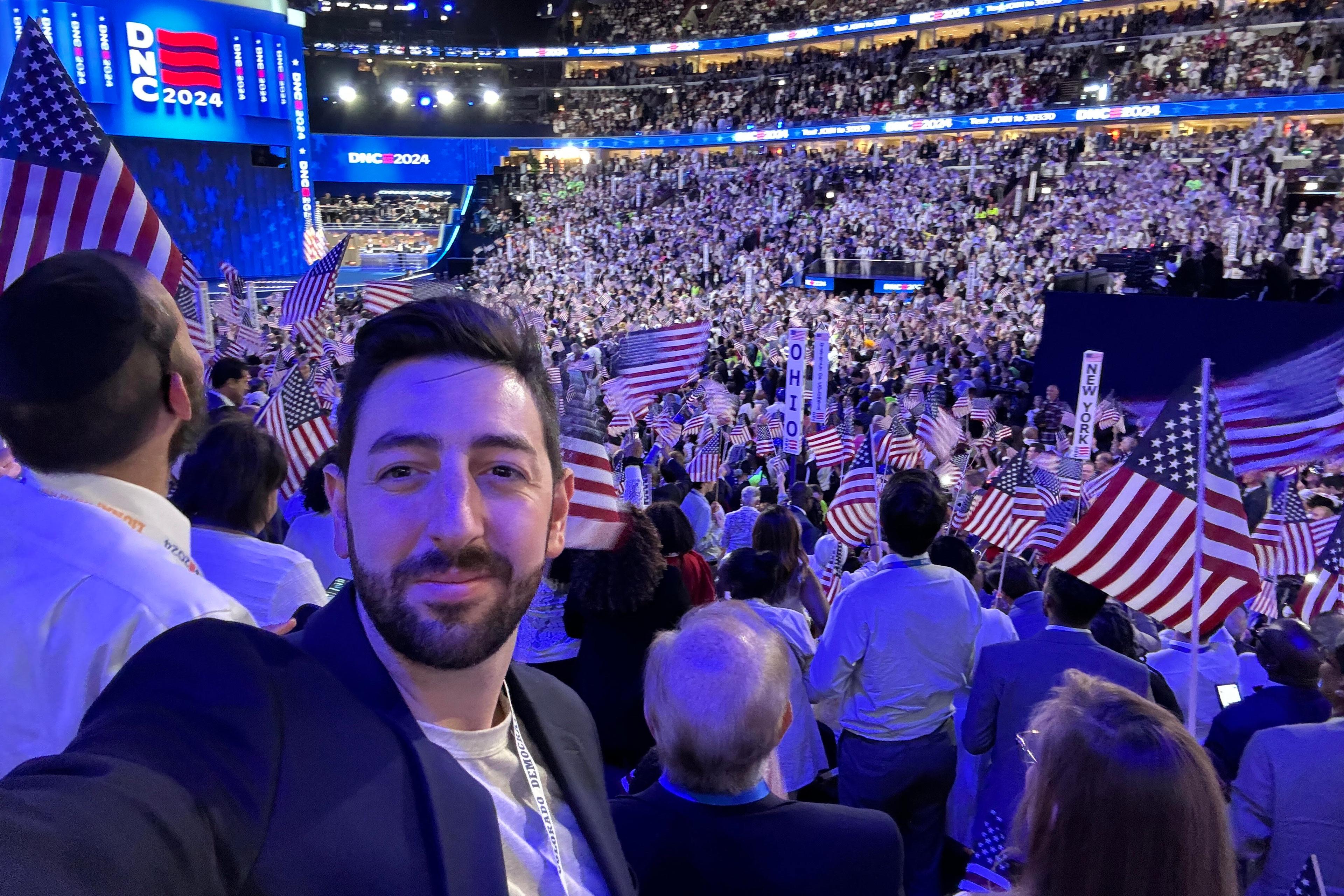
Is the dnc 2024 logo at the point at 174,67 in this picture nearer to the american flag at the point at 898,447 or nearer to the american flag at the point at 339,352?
the american flag at the point at 339,352

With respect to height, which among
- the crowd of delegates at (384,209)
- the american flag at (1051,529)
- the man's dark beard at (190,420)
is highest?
the crowd of delegates at (384,209)

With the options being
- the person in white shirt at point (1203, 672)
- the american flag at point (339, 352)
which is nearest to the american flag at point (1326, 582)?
the person in white shirt at point (1203, 672)

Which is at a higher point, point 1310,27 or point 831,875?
point 1310,27

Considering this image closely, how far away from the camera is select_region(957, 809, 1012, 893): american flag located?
292cm

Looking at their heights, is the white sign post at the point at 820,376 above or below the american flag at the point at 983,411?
above

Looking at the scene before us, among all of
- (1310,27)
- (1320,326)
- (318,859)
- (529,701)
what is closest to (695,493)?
(529,701)

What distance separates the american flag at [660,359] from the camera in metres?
9.35

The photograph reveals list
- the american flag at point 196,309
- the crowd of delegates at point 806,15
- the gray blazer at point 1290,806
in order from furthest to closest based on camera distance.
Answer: the crowd of delegates at point 806,15 → the american flag at point 196,309 → the gray blazer at point 1290,806

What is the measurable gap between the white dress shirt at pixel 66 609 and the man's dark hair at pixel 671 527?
3.11m

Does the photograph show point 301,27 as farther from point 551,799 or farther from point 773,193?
point 551,799

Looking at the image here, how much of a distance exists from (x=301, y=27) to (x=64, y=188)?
128ft

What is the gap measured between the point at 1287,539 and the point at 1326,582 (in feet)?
9.65

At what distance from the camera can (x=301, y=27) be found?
36812mm

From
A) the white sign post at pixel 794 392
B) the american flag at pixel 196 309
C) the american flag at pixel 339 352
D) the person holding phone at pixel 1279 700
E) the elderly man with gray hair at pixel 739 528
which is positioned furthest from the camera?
the american flag at pixel 339 352
